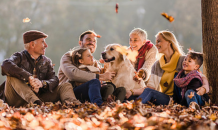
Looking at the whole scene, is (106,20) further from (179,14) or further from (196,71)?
(196,71)

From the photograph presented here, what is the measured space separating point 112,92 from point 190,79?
1.31m

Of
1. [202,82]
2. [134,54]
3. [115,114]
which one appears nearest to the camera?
[115,114]

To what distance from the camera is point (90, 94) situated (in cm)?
459

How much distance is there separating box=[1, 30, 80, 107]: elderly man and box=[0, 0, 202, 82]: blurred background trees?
19.3 m

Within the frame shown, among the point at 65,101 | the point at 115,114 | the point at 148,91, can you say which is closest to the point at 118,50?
the point at 148,91

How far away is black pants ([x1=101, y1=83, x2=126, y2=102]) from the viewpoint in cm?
487

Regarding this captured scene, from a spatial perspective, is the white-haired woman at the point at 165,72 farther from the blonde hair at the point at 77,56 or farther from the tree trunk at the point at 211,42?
the blonde hair at the point at 77,56

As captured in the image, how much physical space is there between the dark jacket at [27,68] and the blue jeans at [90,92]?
0.44 meters

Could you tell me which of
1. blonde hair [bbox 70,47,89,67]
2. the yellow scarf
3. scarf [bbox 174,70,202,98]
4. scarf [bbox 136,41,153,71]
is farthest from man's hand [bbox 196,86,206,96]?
blonde hair [bbox 70,47,89,67]

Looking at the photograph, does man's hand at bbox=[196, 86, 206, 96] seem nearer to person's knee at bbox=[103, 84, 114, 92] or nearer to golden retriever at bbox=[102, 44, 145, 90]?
golden retriever at bbox=[102, 44, 145, 90]

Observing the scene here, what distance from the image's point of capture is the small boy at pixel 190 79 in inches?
171

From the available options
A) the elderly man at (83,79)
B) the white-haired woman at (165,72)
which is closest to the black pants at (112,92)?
the elderly man at (83,79)

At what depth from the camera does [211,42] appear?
4762mm

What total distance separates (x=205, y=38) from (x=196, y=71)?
27.9 inches
